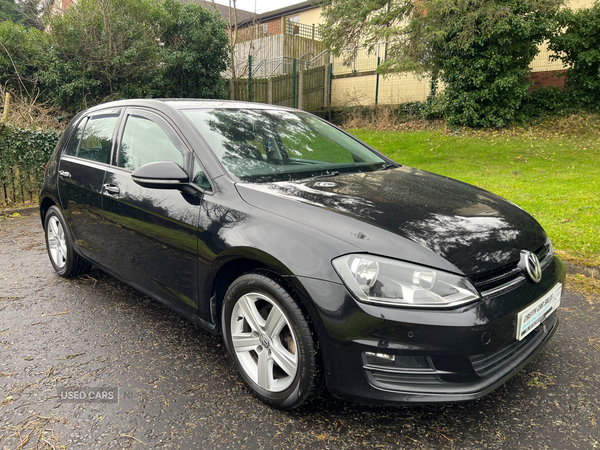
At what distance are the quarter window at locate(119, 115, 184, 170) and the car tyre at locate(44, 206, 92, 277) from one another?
123cm

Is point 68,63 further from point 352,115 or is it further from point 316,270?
point 316,270

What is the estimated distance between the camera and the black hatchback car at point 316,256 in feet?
6.13

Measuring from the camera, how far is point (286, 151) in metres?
3.09

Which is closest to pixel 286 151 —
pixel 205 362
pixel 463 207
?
pixel 463 207

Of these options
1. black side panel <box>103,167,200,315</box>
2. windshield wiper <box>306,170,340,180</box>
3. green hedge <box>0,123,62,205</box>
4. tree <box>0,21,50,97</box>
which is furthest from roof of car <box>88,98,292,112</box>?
tree <box>0,21,50,97</box>

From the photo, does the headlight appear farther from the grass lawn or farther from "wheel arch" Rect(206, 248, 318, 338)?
the grass lawn

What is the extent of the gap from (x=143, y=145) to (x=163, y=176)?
2.46ft

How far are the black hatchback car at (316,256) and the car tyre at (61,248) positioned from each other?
29.4 inches

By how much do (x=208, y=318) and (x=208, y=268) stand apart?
0.34 meters

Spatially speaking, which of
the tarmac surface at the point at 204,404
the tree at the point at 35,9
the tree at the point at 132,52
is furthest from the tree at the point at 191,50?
the tarmac surface at the point at 204,404

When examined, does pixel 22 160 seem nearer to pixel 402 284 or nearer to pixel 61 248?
pixel 61 248

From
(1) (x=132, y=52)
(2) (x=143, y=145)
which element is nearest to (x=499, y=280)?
(2) (x=143, y=145)

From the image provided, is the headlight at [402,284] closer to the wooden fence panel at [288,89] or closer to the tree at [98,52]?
the tree at [98,52]

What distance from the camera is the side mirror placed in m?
2.47
